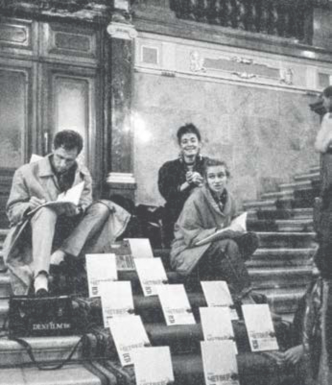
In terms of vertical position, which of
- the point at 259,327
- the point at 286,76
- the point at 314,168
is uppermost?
the point at 286,76

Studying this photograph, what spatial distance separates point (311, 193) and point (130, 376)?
15.0 ft

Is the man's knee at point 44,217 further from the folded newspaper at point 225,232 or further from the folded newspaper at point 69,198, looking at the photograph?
the folded newspaper at point 225,232

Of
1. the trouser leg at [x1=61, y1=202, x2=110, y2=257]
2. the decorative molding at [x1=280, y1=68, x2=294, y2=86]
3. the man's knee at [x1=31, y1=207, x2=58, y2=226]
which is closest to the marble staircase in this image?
the trouser leg at [x1=61, y1=202, x2=110, y2=257]

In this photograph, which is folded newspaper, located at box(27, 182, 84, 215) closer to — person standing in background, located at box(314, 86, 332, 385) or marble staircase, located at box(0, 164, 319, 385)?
marble staircase, located at box(0, 164, 319, 385)

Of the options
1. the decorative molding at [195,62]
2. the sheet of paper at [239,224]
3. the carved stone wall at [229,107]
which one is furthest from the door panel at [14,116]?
the sheet of paper at [239,224]

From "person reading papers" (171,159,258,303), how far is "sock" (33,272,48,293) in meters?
1.00

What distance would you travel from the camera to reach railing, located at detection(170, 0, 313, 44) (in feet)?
25.9

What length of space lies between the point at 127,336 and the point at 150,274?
809 millimetres

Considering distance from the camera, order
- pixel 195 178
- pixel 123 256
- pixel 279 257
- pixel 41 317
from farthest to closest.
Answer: pixel 279 257 → pixel 195 178 → pixel 123 256 → pixel 41 317

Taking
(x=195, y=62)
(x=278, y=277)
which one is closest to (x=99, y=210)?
(x=278, y=277)

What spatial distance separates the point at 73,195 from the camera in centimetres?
402

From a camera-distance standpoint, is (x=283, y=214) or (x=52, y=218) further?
(x=283, y=214)

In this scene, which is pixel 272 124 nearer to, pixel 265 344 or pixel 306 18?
pixel 306 18

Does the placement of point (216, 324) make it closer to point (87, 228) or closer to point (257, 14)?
point (87, 228)
